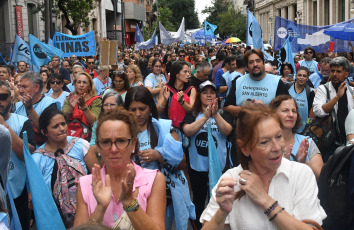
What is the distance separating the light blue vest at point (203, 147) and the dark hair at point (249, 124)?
232 centimetres

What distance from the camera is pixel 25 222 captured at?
443 centimetres

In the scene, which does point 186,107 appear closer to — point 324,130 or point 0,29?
point 324,130

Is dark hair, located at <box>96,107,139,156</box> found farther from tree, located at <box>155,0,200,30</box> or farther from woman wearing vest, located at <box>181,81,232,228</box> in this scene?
tree, located at <box>155,0,200,30</box>

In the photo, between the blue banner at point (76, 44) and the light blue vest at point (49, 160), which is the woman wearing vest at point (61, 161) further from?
the blue banner at point (76, 44)

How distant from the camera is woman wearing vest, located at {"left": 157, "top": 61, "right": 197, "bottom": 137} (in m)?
6.50

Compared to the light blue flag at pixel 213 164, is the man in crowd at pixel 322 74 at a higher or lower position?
higher

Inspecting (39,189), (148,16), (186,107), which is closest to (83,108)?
(186,107)

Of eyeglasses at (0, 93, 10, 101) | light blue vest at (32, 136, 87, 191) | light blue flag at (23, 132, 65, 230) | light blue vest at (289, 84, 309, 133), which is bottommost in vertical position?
light blue flag at (23, 132, 65, 230)

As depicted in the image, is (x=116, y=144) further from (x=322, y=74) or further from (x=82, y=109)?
(x=322, y=74)

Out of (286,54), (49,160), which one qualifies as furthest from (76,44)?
(49,160)

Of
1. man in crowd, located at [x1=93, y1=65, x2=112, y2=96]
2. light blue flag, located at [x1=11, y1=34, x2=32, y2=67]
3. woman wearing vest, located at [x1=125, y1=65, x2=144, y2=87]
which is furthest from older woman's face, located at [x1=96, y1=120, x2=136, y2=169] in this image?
light blue flag, located at [x1=11, y1=34, x2=32, y2=67]

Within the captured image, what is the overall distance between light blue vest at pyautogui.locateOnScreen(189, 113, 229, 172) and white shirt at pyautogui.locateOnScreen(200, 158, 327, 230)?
2482 millimetres

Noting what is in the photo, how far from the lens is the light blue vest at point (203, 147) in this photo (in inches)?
200

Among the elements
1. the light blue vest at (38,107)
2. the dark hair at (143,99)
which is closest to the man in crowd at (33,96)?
the light blue vest at (38,107)
